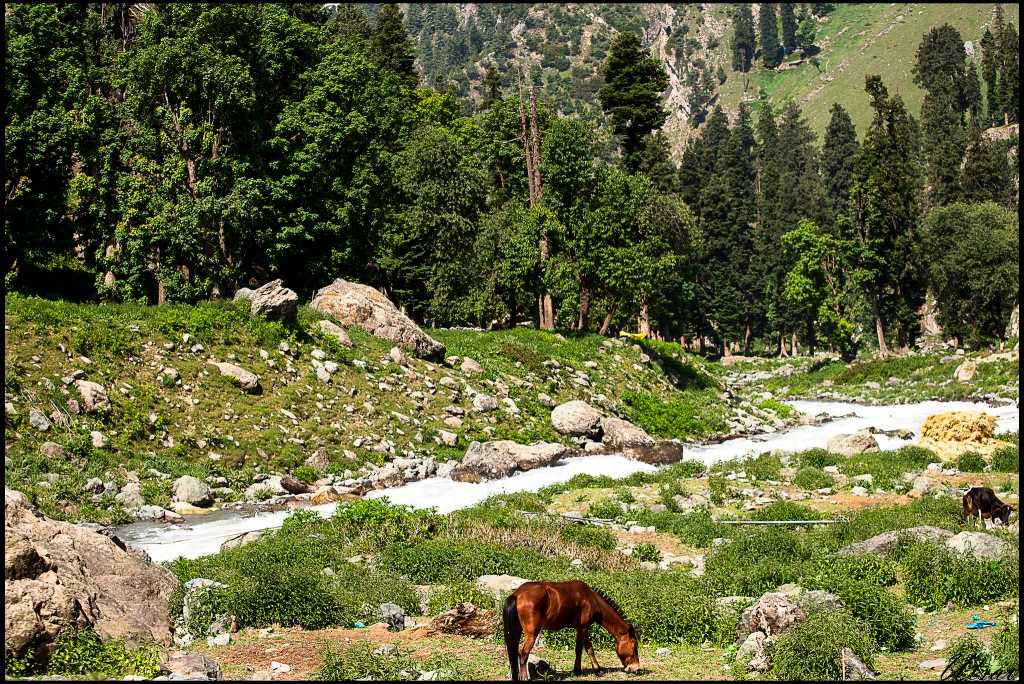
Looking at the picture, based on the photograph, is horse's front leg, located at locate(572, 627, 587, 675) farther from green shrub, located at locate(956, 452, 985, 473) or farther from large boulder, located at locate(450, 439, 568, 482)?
green shrub, located at locate(956, 452, 985, 473)

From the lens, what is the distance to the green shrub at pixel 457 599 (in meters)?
12.9

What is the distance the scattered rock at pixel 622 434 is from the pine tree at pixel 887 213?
45.1m

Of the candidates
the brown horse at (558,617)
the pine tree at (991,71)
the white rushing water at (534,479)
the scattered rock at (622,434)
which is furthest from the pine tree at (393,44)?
the pine tree at (991,71)

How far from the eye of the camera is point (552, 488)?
81.7ft

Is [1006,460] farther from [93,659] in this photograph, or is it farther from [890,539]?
[93,659]

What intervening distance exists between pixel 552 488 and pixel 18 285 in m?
23.1

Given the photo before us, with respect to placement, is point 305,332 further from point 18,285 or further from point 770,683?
point 770,683

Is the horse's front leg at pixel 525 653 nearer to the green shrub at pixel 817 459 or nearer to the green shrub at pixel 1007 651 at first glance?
the green shrub at pixel 1007 651

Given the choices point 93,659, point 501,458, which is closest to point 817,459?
point 501,458

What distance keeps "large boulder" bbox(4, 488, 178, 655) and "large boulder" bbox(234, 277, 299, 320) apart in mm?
19839

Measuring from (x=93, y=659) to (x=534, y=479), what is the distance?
18.4m

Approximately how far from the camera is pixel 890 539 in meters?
15.5

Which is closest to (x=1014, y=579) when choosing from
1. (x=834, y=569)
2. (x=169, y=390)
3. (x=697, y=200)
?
(x=834, y=569)

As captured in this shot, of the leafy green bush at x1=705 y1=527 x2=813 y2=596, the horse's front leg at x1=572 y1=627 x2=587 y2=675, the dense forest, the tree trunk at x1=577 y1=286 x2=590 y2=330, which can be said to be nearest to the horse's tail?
the horse's front leg at x1=572 y1=627 x2=587 y2=675
